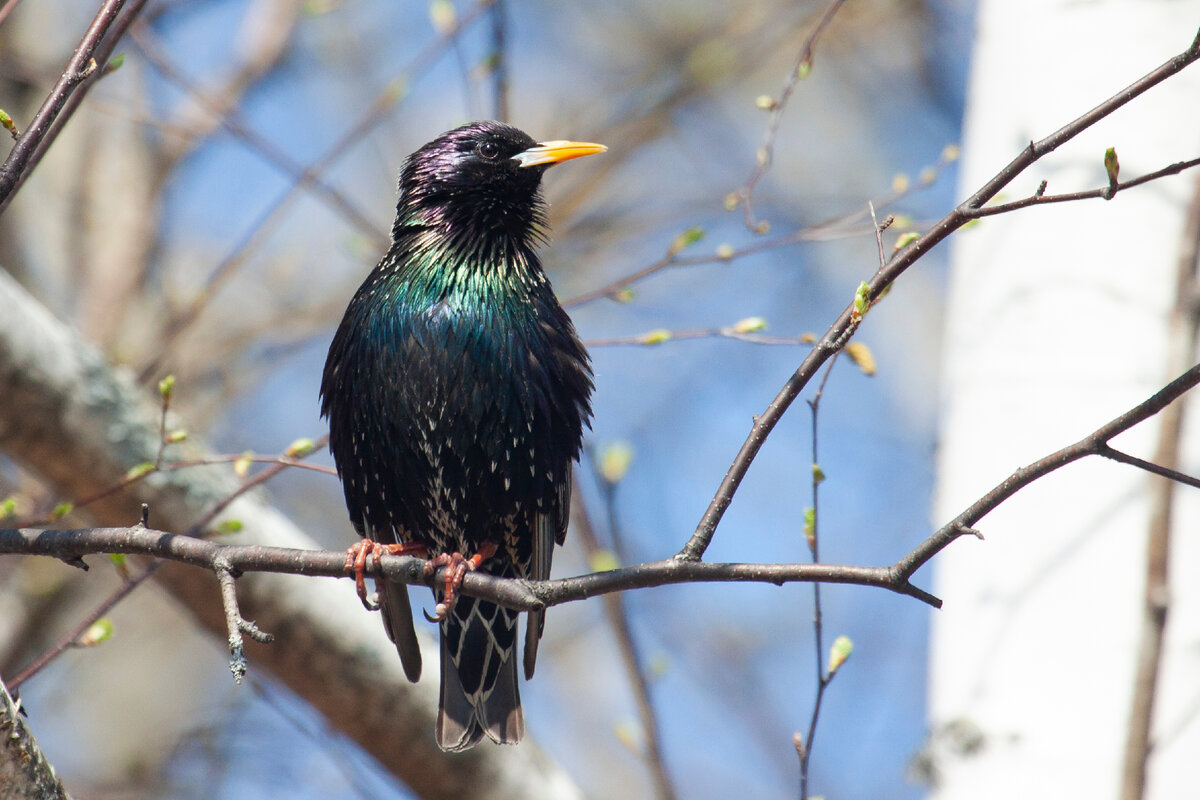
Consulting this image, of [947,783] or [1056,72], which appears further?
[1056,72]

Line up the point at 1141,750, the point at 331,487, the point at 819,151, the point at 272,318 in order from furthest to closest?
the point at 819,151 → the point at 331,487 → the point at 272,318 → the point at 1141,750

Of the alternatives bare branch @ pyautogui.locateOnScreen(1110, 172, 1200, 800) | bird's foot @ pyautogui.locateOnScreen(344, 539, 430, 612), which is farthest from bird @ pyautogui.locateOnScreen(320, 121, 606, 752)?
bare branch @ pyautogui.locateOnScreen(1110, 172, 1200, 800)

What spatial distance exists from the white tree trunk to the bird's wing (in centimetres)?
106

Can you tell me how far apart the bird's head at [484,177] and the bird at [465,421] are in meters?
0.02

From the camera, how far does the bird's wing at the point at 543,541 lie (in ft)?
11.0

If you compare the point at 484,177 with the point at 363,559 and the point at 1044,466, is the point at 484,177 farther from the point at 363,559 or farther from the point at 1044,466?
the point at 1044,466

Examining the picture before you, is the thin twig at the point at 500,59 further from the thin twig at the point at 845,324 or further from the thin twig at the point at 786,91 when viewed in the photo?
the thin twig at the point at 845,324

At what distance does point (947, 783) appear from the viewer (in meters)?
2.71

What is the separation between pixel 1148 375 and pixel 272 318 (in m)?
5.09

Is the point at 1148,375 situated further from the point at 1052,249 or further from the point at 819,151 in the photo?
the point at 819,151

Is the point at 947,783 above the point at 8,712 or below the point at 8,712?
above

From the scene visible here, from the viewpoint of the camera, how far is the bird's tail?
3.25 metres

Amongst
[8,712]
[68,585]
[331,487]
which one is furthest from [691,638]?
[8,712]

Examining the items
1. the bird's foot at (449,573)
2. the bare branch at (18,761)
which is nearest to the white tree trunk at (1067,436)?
the bird's foot at (449,573)
